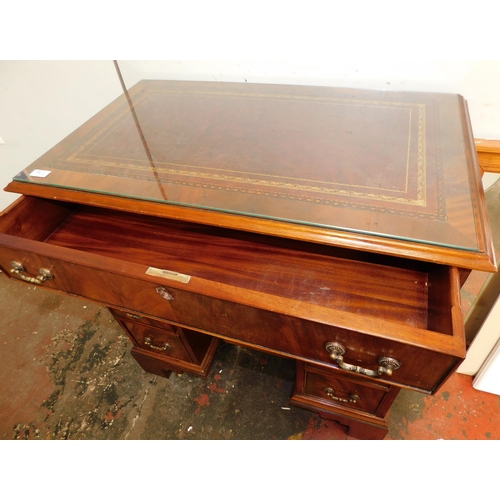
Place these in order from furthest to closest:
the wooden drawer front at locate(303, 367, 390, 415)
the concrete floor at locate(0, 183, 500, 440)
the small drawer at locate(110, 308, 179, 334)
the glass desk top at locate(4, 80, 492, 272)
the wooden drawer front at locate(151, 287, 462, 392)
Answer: the concrete floor at locate(0, 183, 500, 440)
the small drawer at locate(110, 308, 179, 334)
the wooden drawer front at locate(303, 367, 390, 415)
the glass desk top at locate(4, 80, 492, 272)
the wooden drawer front at locate(151, 287, 462, 392)

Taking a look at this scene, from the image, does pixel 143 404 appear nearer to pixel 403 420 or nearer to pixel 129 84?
pixel 403 420

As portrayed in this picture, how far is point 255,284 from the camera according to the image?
0.66 metres

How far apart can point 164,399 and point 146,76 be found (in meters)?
1.11

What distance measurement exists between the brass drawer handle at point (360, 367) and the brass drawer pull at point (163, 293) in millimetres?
294

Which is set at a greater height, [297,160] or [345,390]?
[297,160]

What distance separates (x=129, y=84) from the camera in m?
1.04

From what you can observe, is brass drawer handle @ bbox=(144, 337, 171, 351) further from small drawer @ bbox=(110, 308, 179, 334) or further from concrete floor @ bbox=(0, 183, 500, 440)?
concrete floor @ bbox=(0, 183, 500, 440)

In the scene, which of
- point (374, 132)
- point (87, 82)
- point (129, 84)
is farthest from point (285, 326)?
point (87, 82)

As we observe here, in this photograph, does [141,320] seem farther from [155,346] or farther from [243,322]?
[243,322]

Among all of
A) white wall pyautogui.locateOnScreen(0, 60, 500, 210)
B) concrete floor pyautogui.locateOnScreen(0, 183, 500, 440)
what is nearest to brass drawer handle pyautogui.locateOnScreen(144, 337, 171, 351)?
concrete floor pyautogui.locateOnScreen(0, 183, 500, 440)

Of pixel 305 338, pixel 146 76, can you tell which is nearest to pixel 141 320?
pixel 305 338

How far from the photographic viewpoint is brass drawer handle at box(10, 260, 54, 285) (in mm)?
672

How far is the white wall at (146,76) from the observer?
0.81 m
